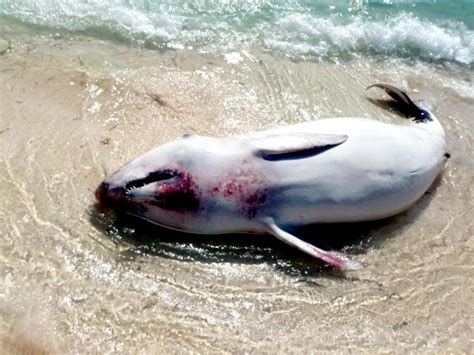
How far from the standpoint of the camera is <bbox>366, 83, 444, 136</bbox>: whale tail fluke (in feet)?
19.4

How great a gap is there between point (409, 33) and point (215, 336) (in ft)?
17.9

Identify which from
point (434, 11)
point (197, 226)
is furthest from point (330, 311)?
point (434, 11)

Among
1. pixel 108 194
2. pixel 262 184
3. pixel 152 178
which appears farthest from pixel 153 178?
pixel 262 184

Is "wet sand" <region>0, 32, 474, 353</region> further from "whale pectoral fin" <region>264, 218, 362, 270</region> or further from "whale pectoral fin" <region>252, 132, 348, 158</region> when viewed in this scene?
"whale pectoral fin" <region>252, 132, 348, 158</region>

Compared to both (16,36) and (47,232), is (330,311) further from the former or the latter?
(16,36)

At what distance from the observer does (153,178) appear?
463 cm

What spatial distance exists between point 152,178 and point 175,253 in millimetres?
586

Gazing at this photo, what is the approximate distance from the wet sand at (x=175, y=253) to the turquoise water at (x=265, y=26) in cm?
88

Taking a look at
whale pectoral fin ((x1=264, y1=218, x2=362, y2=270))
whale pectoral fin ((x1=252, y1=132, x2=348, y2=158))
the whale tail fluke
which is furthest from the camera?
the whale tail fluke

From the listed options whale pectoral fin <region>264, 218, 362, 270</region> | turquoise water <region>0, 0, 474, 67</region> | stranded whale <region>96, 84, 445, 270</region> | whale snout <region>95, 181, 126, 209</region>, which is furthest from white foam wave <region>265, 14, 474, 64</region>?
whale snout <region>95, 181, 126, 209</region>

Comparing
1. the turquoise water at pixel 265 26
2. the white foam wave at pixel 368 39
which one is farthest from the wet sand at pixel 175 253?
the white foam wave at pixel 368 39

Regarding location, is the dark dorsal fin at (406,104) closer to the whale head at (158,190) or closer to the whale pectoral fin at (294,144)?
the whale pectoral fin at (294,144)

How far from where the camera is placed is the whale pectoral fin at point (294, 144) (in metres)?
4.69

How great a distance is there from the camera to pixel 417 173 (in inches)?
202
